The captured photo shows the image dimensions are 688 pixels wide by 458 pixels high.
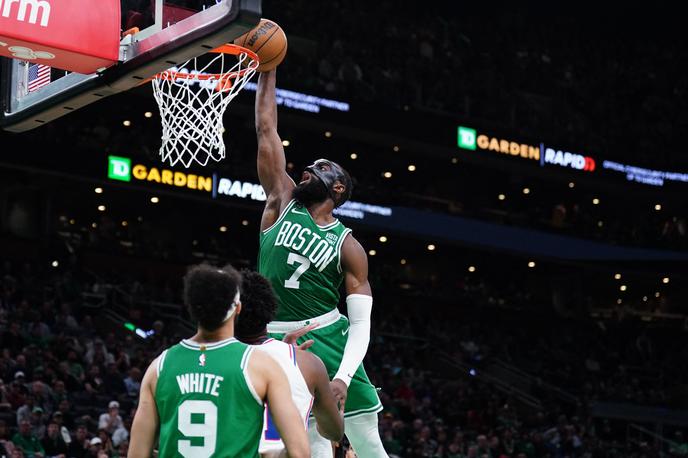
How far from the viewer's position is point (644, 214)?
36.7 m

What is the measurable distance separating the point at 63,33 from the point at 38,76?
857 millimetres

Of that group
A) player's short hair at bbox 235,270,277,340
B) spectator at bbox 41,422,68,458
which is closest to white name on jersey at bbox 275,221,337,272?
player's short hair at bbox 235,270,277,340

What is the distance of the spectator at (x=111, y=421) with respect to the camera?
1445 centimetres

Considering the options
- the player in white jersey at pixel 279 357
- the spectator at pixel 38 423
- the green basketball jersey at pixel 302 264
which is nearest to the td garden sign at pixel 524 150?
the spectator at pixel 38 423

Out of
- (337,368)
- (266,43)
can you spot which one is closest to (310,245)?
(337,368)

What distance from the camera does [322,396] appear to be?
206 inches

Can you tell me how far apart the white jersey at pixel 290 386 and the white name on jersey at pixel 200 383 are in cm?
27

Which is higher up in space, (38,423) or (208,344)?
(208,344)

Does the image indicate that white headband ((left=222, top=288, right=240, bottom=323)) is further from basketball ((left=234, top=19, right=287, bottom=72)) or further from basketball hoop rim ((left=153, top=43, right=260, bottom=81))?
basketball ((left=234, top=19, right=287, bottom=72))

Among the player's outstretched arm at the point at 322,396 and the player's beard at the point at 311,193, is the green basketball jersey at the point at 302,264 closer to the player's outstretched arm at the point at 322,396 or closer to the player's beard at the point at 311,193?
the player's beard at the point at 311,193

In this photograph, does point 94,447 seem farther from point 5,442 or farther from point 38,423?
point 5,442

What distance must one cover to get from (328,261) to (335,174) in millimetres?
586

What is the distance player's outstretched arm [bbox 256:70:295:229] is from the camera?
681 centimetres

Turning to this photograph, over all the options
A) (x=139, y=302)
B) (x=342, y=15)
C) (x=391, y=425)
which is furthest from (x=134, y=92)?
(x=391, y=425)
